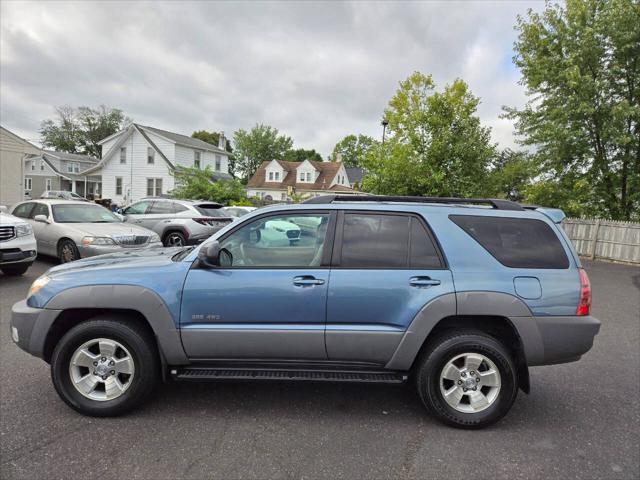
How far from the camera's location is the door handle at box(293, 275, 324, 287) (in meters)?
3.10

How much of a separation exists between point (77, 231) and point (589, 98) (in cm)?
1767

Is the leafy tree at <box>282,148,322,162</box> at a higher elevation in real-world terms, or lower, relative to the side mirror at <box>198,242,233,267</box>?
higher

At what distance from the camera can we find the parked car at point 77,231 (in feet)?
27.3

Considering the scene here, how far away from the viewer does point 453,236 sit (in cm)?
323

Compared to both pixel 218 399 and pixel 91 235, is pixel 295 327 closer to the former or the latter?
pixel 218 399

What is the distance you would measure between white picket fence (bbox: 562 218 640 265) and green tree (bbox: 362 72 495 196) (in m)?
3.92

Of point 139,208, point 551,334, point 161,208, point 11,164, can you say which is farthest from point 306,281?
point 11,164

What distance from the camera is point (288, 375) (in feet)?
10.2

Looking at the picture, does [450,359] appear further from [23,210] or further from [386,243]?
[23,210]

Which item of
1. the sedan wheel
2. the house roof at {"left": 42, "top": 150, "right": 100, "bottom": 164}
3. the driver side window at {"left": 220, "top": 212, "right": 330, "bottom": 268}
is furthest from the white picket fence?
the house roof at {"left": 42, "top": 150, "right": 100, "bottom": 164}

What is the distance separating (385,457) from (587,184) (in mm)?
17212

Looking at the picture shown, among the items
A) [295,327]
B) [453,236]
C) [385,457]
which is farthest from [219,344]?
[453,236]

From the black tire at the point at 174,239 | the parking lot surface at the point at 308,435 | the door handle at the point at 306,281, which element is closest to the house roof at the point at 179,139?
the black tire at the point at 174,239

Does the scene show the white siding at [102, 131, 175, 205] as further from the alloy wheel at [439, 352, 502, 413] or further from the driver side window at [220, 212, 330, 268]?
the alloy wheel at [439, 352, 502, 413]
